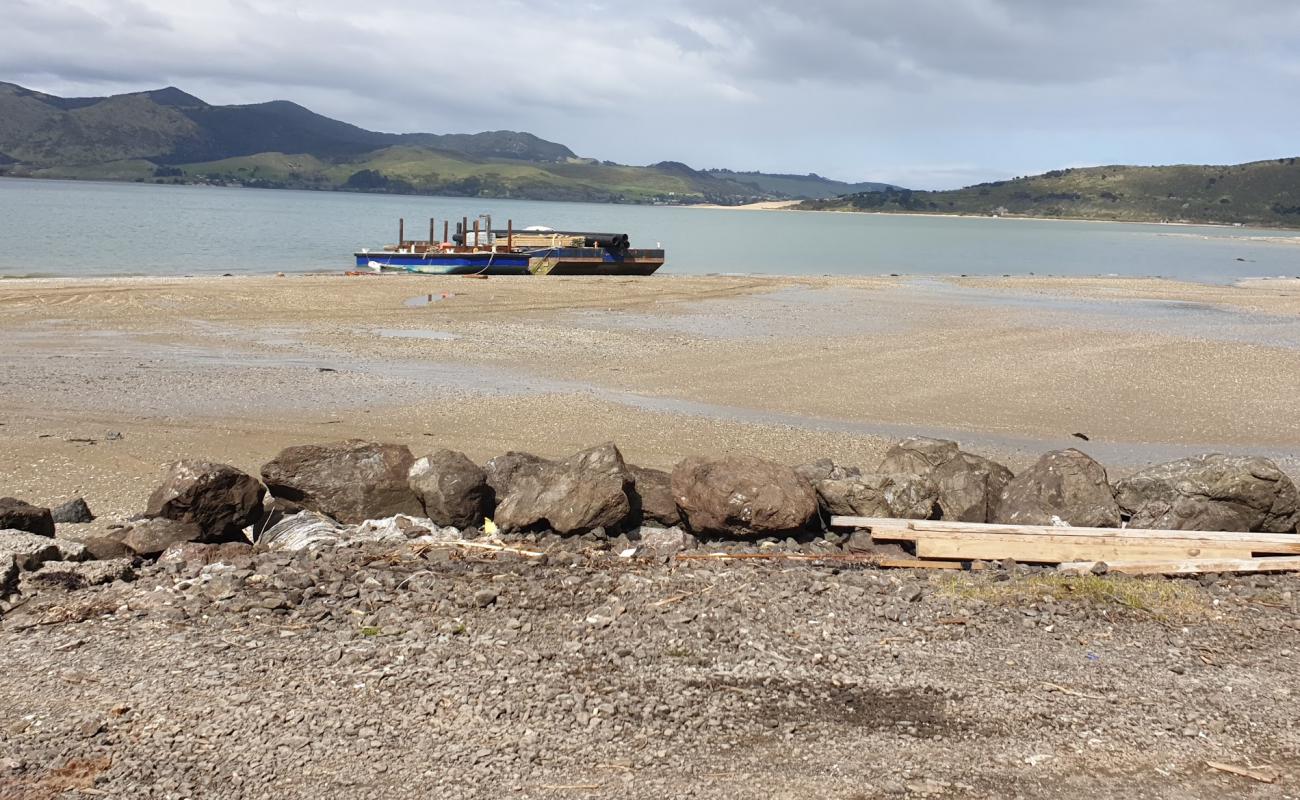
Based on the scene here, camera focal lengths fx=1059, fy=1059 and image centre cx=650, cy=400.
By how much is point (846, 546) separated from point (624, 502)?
1.88 m

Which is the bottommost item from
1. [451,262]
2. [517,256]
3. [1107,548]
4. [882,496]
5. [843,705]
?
[843,705]

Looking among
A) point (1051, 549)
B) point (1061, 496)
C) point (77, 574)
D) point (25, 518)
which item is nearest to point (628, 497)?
point (1051, 549)

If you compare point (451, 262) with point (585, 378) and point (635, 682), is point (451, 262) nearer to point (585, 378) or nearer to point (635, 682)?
point (585, 378)

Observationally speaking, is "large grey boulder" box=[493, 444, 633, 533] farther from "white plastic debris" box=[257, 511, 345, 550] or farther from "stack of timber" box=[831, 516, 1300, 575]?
"stack of timber" box=[831, 516, 1300, 575]

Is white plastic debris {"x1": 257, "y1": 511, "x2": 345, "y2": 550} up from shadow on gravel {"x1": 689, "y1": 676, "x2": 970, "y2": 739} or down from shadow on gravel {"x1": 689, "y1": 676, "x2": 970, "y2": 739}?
down

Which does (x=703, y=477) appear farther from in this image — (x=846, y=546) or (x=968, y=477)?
(x=968, y=477)

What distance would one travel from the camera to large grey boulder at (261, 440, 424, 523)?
30.4 ft

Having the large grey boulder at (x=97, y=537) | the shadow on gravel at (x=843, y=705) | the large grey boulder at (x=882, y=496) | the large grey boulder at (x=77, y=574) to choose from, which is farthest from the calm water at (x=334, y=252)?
the shadow on gravel at (x=843, y=705)

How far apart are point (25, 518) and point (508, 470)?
381 cm

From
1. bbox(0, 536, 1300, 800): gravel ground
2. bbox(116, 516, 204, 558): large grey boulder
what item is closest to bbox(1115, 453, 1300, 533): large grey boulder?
bbox(0, 536, 1300, 800): gravel ground

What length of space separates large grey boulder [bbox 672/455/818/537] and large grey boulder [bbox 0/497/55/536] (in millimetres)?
4964

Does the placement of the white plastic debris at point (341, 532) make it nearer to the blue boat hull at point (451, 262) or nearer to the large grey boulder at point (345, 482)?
the large grey boulder at point (345, 482)

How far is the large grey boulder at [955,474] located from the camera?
31.1 feet

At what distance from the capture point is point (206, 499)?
8.59 m
